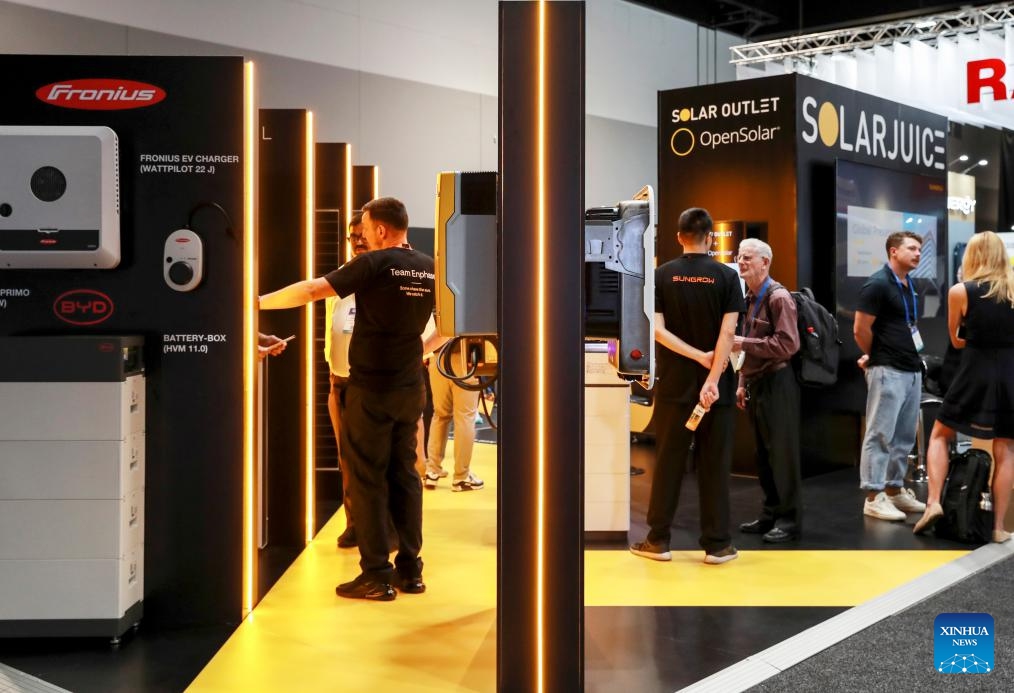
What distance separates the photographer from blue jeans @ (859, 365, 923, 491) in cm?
536

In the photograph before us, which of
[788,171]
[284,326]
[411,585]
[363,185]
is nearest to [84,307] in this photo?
[284,326]

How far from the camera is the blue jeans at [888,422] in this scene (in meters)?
5.36

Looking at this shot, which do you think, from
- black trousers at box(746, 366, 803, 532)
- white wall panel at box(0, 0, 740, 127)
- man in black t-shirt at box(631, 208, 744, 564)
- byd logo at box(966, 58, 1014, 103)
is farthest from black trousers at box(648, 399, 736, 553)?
white wall panel at box(0, 0, 740, 127)

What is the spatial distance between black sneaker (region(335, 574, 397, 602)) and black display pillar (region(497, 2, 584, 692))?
1284 millimetres

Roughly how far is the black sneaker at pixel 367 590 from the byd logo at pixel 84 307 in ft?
4.49

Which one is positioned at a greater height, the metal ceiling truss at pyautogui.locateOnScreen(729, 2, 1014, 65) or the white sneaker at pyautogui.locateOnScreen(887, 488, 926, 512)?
the metal ceiling truss at pyautogui.locateOnScreen(729, 2, 1014, 65)

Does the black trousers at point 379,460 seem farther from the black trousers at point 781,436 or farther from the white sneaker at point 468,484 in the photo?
the white sneaker at point 468,484

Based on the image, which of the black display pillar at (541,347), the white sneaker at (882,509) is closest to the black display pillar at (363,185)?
the white sneaker at (882,509)

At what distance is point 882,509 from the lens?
5.43 m

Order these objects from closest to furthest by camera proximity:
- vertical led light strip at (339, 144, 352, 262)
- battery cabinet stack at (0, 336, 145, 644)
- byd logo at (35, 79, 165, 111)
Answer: battery cabinet stack at (0, 336, 145, 644)
byd logo at (35, 79, 165, 111)
vertical led light strip at (339, 144, 352, 262)

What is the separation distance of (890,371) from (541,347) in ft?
11.1

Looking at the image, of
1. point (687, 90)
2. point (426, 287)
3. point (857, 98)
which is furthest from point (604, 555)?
point (857, 98)

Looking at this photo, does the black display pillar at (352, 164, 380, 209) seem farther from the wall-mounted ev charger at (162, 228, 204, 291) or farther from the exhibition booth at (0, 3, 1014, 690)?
the wall-mounted ev charger at (162, 228, 204, 291)

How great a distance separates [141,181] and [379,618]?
1.77 metres
